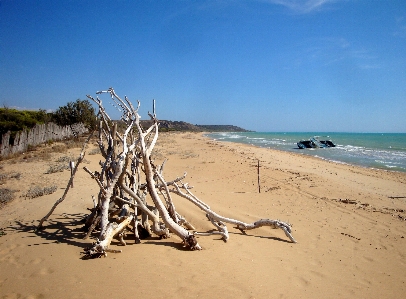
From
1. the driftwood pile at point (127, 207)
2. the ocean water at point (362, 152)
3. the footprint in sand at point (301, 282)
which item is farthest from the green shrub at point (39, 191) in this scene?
the ocean water at point (362, 152)

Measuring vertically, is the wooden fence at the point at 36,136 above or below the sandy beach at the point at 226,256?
above

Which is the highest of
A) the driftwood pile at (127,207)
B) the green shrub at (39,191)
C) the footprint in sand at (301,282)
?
the driftwood pile at (127,207)

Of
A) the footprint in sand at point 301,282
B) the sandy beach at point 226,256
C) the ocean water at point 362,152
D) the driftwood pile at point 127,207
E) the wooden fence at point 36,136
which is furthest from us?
the ocean water at point 362,152

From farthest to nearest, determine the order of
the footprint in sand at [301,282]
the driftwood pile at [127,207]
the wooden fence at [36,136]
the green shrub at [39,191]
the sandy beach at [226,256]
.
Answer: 1. the wooden fence at [36,136]
2. the green shrub at [39,191]
3. the driftwood pile at [127,207]
4. the footprint in sand at [301,282]
5. the sandy beach at [226,256]

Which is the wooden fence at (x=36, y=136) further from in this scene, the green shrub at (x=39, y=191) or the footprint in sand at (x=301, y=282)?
the footprint in sand at (x=301, y=282)

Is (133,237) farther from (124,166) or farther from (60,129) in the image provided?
(60,129)

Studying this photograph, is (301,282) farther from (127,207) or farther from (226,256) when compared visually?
(127,207)

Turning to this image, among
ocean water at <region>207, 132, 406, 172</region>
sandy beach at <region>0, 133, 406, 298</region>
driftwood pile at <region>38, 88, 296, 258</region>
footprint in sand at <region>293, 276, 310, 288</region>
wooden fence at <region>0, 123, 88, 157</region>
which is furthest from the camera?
ocean water at <region>207, 132, 406, 172</region>

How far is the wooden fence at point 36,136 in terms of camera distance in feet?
46.4

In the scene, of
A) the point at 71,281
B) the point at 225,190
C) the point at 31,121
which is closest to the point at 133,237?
the point at 71,281

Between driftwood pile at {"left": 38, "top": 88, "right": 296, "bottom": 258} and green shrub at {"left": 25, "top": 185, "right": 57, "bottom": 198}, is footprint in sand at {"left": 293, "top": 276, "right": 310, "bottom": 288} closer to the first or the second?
driftwood pile at {"left": 38, "top": 88, "right": 296, "bottom": 258}

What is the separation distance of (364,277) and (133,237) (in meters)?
3.80

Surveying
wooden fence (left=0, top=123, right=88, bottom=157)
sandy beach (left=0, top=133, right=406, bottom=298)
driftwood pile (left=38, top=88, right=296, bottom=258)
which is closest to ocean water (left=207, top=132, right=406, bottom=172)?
sandy beach (left=0, top=133, right=406, bottom=298)

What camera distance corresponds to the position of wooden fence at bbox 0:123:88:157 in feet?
46.4
